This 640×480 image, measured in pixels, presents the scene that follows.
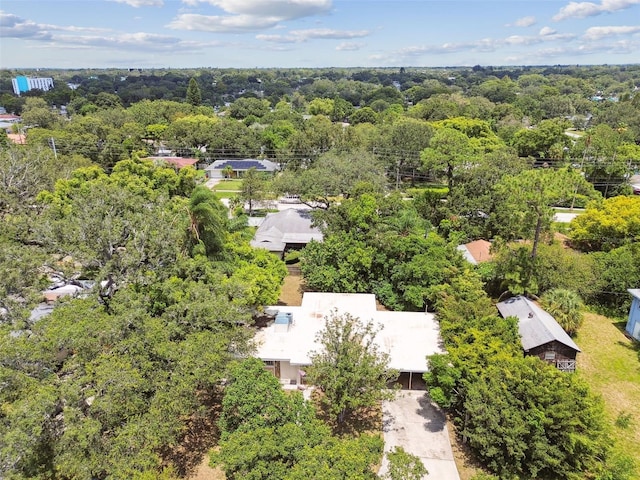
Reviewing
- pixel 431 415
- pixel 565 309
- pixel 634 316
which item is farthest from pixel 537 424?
pixel 634 316

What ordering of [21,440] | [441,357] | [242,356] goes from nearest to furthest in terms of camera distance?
[21,440]
[441,357]
[242,356]

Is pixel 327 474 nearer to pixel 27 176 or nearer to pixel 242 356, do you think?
pixel 242 356

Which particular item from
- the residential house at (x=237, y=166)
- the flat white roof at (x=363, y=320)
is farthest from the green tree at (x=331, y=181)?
the residential house at (x=237, y=166)

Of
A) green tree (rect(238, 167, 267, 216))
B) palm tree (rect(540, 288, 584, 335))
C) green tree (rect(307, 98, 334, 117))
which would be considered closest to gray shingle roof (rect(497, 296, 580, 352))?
palm tree (rect(540, 288, 584, 335))

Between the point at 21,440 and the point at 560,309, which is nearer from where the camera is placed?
the point at 21,440

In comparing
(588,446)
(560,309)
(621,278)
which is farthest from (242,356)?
(621,278)

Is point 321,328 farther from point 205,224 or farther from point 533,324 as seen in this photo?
point 533,324

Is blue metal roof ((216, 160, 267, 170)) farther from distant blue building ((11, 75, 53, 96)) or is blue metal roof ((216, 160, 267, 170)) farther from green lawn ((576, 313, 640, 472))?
distant blue building ((11, 75, 53, 96))
